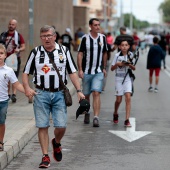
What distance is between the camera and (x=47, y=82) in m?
8.05

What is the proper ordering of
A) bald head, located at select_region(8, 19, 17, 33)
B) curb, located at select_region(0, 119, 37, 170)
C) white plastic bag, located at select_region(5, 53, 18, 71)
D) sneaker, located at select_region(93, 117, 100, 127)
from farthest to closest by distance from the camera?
bald head, located at select_region(8, 19, 17, 33) → white plastic bag, located at select_region(5, 53, 18, 71) → sneaker, located at select_region(93, 117, 100, 127) → curb, located at select_region(0, 119, 37, 170)

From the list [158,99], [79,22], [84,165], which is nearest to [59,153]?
[84,165]

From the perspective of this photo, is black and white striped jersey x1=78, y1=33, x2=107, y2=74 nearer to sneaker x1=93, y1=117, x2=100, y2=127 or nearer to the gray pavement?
sneaker x1=93, y1=117, x2=100, y2=127

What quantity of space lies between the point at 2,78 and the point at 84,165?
1590 mm

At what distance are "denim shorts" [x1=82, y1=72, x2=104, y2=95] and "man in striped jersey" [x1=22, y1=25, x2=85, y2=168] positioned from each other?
12.1 feet

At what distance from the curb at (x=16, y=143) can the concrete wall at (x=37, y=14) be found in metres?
4.52

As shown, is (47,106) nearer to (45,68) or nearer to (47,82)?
(47,82)

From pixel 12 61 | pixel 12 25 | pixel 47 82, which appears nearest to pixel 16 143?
pixel 47 82

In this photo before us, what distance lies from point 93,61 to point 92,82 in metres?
0.40

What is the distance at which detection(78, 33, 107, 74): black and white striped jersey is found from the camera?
470 inches

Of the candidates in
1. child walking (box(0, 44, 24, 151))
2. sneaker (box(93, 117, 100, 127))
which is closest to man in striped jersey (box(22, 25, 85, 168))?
child walking (box(0, 44, 24, 151))

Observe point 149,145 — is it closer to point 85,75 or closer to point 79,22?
point 85,75


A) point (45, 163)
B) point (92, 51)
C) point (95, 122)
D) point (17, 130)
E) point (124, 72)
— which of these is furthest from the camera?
point (124, 72)

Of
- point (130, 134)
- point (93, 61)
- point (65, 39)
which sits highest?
point (93, 61)
